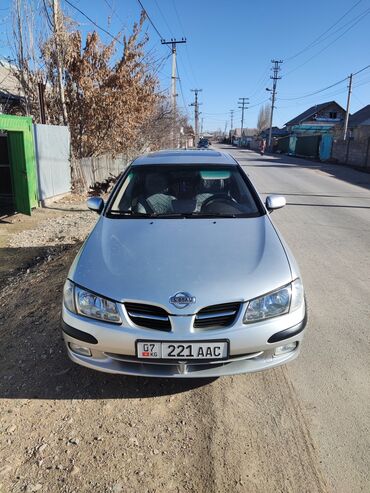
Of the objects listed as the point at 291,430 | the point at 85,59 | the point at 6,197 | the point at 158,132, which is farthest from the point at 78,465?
the point at 158,132

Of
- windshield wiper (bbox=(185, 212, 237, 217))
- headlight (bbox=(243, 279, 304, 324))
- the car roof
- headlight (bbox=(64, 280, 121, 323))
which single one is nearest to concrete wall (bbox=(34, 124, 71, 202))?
the car roof

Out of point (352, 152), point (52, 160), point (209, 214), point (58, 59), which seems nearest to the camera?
point (209, 214)

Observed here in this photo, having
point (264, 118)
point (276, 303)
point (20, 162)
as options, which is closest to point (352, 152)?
point (20, 162)

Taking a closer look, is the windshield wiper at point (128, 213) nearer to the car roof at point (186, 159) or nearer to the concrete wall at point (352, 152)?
the car roof at point (186, 159)

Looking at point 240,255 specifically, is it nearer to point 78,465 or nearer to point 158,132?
point 78,465

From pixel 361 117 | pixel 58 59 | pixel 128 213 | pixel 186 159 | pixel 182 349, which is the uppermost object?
pixel 361 117

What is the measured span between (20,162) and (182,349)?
7.50 metres

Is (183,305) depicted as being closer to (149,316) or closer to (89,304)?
(149,316)

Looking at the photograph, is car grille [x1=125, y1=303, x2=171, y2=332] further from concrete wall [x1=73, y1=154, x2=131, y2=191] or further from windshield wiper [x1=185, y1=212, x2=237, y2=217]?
concrete wall [x1=73, y1=154, x2=131, y2=191]

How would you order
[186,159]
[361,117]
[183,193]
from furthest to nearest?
[361,117] → [186,159] → [183,193]

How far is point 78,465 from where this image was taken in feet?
7.28

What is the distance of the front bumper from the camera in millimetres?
2439

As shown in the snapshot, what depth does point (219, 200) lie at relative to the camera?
3984 millimetres

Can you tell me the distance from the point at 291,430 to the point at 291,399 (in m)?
0.31
